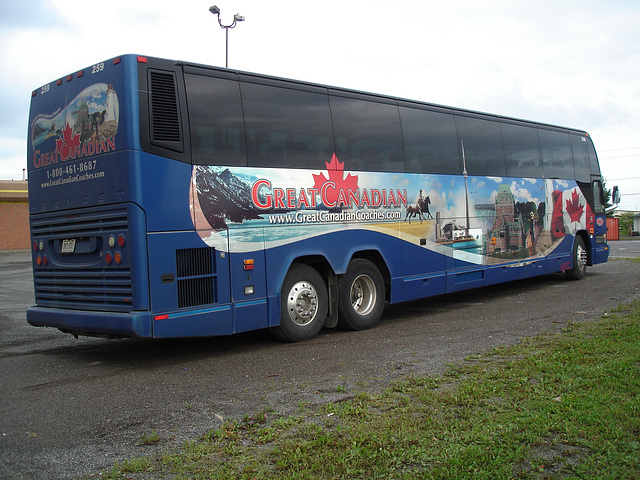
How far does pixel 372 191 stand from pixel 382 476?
6.52 metres

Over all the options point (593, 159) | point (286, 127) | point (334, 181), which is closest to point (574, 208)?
point (593, 159)

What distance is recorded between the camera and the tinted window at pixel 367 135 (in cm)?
949

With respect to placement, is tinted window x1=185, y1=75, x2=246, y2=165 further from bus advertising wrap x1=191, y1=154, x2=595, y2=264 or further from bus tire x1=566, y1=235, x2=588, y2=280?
bus tire x1=566, y1=235, x2=588, y2=280

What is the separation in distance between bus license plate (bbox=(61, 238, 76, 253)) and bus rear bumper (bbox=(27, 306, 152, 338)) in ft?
2.53

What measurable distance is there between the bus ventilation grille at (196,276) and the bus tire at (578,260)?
37.2ft

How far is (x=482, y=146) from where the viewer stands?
12.7m

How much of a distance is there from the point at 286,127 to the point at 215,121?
122 centimetres

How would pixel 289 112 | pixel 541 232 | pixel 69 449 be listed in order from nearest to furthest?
pixel 69 449, pixel 289 112, pixel 541 232

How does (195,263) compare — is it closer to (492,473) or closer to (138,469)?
(138,469)

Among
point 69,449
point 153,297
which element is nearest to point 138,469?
point 69,449

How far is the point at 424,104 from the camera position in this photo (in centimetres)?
1132

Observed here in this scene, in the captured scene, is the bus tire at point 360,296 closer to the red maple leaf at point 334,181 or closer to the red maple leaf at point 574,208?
the red maple leaf at point 334,181

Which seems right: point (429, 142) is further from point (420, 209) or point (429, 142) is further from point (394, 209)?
point (394, 209)

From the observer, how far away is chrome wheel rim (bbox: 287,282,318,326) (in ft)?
→ 28.4
